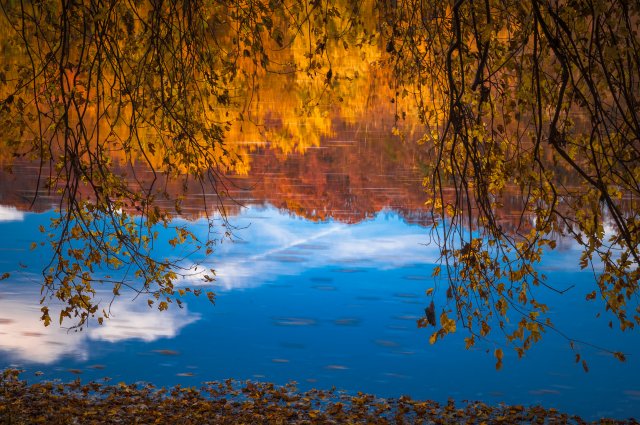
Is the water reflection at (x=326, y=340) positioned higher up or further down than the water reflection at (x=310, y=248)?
further down

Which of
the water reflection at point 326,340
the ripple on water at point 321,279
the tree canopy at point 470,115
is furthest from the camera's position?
the ripple on water at point 321,279

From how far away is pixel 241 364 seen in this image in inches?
332

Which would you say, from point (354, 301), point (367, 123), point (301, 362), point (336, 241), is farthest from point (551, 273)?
point (367, 123)

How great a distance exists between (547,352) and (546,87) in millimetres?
4525

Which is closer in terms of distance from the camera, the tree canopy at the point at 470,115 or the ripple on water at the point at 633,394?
the tree canopy at the point at 470,115

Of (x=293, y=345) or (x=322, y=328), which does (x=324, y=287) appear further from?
(x=293, y=345)

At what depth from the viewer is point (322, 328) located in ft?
32.0

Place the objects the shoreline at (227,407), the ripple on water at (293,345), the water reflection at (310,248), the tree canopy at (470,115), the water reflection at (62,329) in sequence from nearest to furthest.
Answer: the tree canopy at (470,115) < the shoreline at (227,407) < the water reflection at (62,329) < the ripple on water at (293,345) < the water reflection at (310,248)

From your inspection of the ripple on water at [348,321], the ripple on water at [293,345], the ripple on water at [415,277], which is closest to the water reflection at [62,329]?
the ripple on water at [293,345]

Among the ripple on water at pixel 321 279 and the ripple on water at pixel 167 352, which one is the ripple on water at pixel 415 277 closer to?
the ripple on water at pixel 321 279

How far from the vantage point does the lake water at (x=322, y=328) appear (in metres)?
7.91

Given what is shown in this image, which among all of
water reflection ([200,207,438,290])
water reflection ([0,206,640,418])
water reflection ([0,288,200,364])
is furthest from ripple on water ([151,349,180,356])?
water reflection ([200,207,438,290])

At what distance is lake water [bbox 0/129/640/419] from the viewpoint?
26.0ft

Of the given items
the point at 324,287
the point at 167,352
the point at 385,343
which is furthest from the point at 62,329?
the point at 385,343
